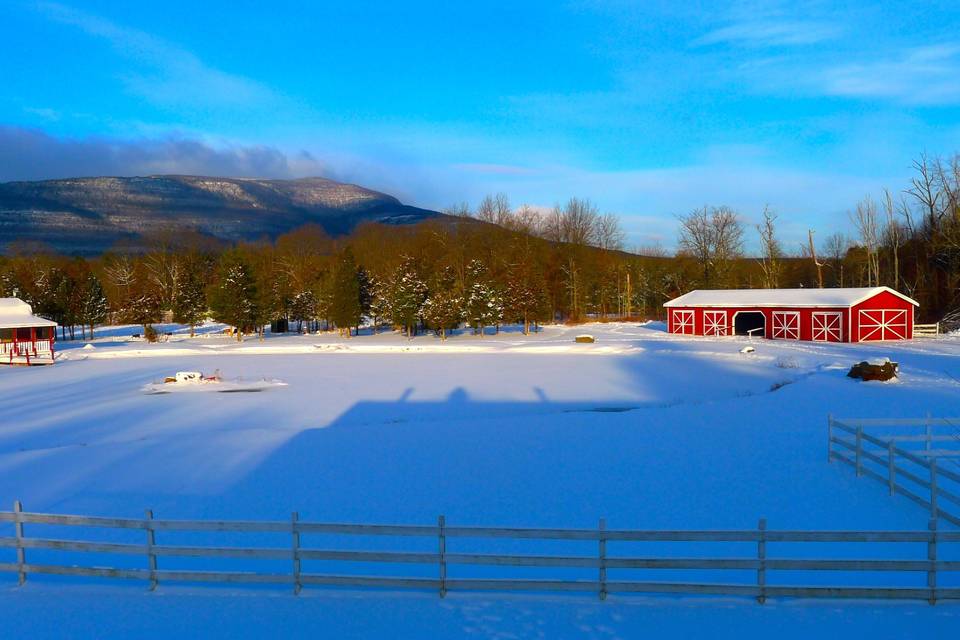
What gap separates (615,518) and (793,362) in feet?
80.2

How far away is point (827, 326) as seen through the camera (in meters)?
44.5

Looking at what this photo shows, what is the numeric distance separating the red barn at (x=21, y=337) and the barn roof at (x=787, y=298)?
44.8m

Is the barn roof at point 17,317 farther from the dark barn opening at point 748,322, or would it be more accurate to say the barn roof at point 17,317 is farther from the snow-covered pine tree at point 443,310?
the dark barn opening at point 748,322

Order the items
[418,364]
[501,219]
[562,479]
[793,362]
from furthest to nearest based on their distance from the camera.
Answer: [501,219], [418,364], [793,362], [562,479]

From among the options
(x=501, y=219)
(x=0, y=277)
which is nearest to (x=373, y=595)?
(x=0, y=277)

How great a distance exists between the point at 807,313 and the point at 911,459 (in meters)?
37.6

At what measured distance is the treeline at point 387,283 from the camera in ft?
198

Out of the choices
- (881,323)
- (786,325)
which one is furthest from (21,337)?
(881,323)

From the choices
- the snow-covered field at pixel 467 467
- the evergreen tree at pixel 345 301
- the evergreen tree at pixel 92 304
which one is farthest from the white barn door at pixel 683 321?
the evergreen tree at pixel 92 304

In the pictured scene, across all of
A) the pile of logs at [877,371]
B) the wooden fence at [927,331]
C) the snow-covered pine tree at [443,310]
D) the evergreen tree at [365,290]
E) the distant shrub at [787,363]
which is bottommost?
the distant shrub at [787,363]

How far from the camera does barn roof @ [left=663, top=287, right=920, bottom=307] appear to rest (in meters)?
43.5

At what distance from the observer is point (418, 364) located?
37.5 meters

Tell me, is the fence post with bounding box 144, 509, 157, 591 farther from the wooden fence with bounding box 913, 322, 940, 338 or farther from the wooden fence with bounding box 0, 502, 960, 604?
the wooden fence with bounding box 913, 322, 940, 338

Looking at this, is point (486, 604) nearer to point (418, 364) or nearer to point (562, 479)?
point (562, 479)
